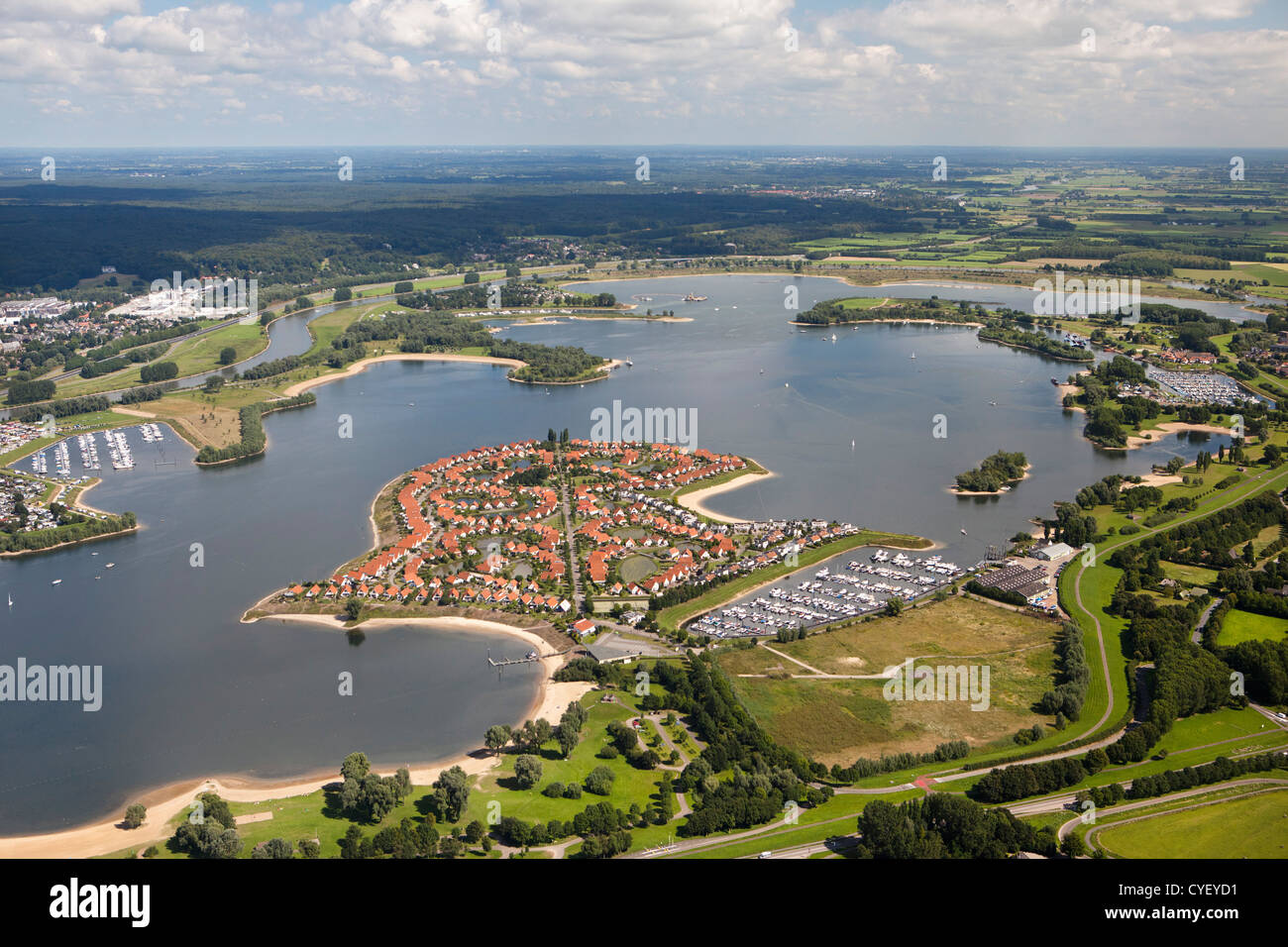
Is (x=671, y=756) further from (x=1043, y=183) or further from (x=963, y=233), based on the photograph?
(x=1043, y=183)

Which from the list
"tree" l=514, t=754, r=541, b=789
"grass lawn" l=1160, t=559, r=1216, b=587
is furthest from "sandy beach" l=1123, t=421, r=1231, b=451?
"tree" l=514, t=754, r=541, b=789

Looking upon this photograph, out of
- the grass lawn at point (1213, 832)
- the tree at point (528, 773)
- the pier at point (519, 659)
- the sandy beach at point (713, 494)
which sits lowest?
the grass lawn at point (1213, 832)

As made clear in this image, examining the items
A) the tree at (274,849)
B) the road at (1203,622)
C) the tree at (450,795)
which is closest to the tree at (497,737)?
the tree at (450,795)

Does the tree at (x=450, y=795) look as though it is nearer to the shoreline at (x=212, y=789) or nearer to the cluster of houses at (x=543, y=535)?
the shoreline at (x=212, y=789)

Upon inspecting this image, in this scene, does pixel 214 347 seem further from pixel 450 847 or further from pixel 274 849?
pixel 450 847

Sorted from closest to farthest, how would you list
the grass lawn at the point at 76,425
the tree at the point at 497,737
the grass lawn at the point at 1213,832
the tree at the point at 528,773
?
the grass lawn at the point at 1213,832 → the tree at the point at 528,773 → the tree at the point at 497,737 → the grass lawn at the point at 76,425

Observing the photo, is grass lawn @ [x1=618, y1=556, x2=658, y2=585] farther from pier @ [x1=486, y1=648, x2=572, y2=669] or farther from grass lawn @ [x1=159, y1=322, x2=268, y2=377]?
grass lawn @ [x1=159, y1=322, x2=268, y2=377]
